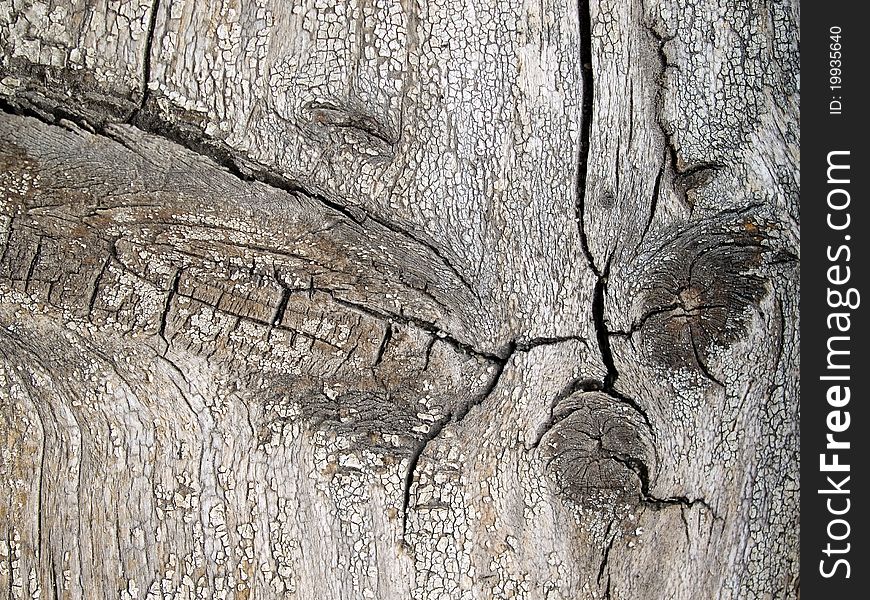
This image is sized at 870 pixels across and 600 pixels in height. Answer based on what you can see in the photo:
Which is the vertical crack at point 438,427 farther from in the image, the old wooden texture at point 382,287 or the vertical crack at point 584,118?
the vertical crack at point 584,118

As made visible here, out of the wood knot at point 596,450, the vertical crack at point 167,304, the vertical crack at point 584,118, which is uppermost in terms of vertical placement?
the vertical crack at point 584,118

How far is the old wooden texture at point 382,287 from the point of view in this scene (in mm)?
1040

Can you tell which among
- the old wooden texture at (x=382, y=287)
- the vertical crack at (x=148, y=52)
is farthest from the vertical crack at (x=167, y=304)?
the vertical crack at (x=148, y=52)

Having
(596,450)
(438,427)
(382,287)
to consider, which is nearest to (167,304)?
(382,287)

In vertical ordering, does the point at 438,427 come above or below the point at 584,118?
below

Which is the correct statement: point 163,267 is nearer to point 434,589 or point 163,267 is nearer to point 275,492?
point 275,492

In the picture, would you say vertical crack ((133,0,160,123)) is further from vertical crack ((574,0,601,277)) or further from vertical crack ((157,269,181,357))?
vertical crack ((574,0,601,277))

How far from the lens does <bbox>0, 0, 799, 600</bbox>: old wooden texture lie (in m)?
1.04

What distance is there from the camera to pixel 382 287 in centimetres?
107

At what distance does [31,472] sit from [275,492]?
33cm

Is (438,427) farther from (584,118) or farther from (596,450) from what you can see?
(584,118)

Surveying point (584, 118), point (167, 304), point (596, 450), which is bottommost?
point (596, 450)
